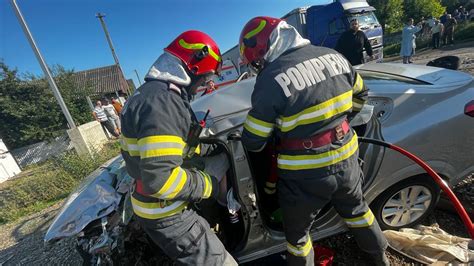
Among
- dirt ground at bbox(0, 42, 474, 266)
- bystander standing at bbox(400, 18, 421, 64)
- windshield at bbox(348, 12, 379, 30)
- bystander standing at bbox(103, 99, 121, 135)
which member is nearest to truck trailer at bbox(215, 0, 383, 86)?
windshield at bbox(348, 12, 379, 30)

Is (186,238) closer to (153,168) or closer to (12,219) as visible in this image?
(153,168)

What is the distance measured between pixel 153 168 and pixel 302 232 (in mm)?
1092

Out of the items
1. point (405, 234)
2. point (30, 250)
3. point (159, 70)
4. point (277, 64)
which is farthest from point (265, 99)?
point (30, 250)

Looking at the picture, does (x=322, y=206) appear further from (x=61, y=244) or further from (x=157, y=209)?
(x=61, y=244)

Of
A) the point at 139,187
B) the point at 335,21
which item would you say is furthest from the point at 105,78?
the point at 139,187

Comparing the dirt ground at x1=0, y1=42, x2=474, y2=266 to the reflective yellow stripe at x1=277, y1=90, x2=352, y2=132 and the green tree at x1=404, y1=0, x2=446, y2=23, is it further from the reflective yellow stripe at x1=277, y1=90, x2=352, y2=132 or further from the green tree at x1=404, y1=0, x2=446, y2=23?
the green tree at x1=404, y1=0, x2=446, y2=23

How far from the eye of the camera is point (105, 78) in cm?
2683

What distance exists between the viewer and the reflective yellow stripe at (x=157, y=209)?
1.53 metres

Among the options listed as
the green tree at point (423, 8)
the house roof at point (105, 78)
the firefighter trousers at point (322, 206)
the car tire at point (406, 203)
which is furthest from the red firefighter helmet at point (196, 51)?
the green tree at point (423, 8)

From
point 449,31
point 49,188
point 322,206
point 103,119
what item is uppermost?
point 322,206

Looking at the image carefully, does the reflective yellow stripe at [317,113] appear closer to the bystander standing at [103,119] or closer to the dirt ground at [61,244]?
the dirt ground at [61,244]

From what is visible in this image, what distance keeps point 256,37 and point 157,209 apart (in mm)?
1208

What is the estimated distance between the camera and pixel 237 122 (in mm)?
1868

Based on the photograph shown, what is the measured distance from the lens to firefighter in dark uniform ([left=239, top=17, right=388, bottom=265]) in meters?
1.44
